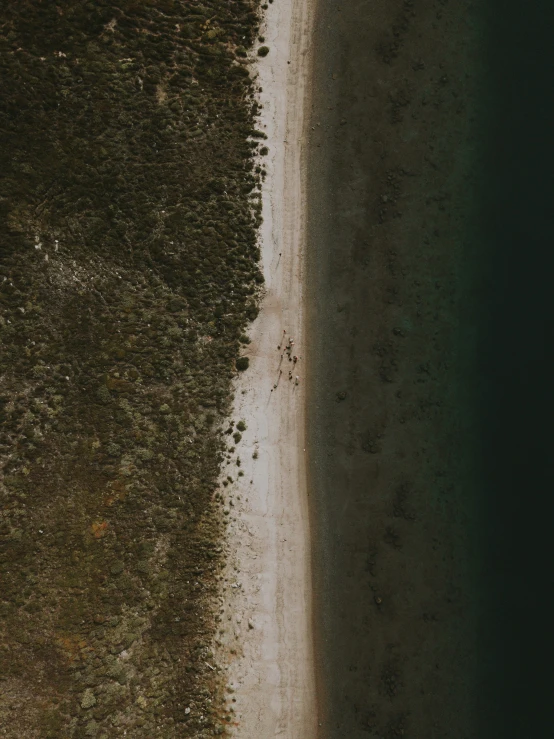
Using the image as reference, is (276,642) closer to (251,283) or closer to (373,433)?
(373,433)

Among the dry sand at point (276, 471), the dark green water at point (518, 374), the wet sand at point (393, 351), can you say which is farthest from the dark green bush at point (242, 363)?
the dark green water at point (518, 374)

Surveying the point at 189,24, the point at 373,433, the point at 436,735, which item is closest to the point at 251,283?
the point at 373,433

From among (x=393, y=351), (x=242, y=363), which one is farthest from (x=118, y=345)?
(x=393, y=351)

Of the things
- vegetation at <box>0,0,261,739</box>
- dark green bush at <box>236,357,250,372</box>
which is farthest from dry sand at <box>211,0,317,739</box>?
vegetation at <box>0,0,261,739</box>

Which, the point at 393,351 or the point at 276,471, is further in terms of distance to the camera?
the point at 393,351

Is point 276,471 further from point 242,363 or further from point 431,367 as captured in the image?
point 431,367

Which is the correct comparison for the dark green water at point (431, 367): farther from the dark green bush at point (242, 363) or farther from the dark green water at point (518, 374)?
the dark green bush at point (242, 363)
